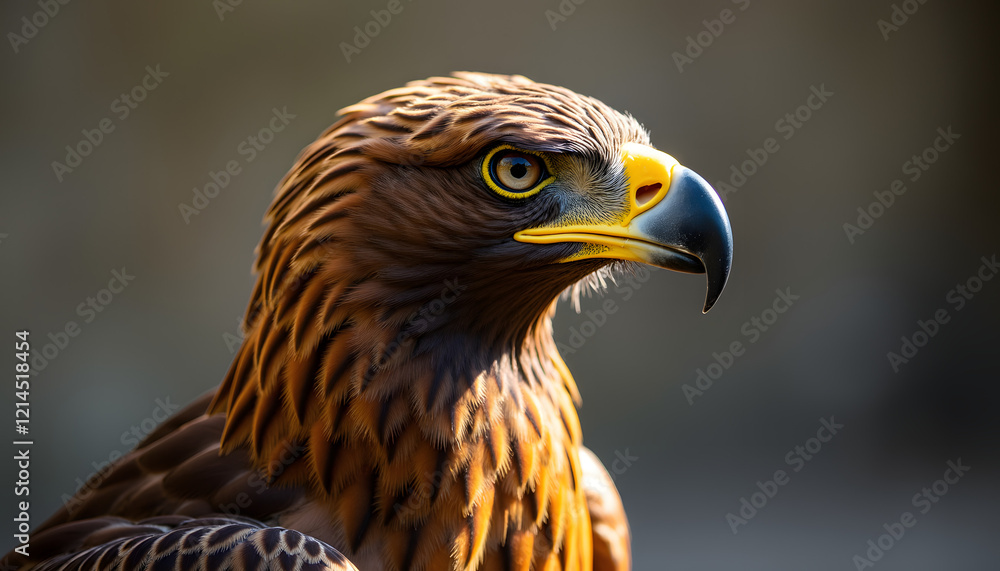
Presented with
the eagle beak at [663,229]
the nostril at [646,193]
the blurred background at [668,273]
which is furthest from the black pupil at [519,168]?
the blurred background at [668,273]

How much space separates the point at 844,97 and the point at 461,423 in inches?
197

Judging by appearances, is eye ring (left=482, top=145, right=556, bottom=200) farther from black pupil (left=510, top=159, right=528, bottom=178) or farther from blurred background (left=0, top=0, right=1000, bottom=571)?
blurred background (left=0, top=0, right=1000, bottom=571)

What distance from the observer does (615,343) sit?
5.71 metres

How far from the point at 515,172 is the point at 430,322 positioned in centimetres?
37

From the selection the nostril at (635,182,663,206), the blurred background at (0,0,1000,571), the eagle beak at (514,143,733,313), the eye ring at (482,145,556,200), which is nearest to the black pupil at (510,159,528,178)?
the eye ring at (482,145,556,200)

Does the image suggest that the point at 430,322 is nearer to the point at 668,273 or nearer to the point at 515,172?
the point at 515,172

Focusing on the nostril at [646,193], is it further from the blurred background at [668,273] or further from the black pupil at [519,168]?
the blurred background at [668,273]

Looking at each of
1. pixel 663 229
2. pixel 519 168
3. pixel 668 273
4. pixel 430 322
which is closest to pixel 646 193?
pixel 663 229

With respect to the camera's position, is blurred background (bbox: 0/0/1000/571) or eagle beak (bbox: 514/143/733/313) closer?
eagle beak (bbox: 514/143/733/313)

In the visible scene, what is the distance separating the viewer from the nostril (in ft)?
5.49

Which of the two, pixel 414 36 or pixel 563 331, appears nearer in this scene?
pixel 414 36

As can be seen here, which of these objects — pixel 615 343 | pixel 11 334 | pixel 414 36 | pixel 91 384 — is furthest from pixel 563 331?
pixel 11 334

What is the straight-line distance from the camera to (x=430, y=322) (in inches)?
67.7

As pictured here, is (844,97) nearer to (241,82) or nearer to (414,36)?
(414,36)
